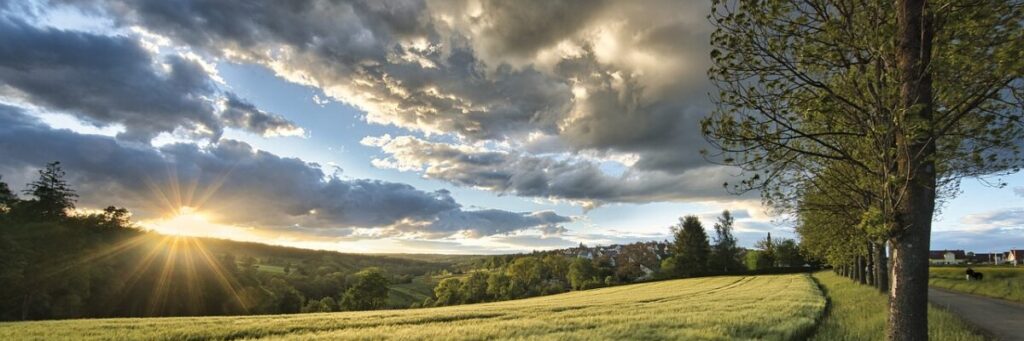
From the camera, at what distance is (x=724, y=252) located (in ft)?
405

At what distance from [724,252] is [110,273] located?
121345 millimetres

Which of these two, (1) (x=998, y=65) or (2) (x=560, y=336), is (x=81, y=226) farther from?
(1) (x=998, y=65)

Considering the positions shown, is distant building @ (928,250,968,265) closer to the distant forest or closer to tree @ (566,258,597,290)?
the distant forest

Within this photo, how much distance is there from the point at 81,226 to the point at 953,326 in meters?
93.2

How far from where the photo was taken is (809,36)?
911 cm

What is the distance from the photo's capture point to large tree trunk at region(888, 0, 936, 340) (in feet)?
26.8

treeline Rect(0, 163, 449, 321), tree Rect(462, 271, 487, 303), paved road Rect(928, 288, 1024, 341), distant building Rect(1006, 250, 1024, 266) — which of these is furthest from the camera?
distant building Rect(1006, 250, 1024, 266)

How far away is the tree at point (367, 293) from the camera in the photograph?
9875 centimetres

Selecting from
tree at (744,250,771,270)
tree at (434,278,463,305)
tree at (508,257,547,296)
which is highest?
tree at (744,250,771,270)

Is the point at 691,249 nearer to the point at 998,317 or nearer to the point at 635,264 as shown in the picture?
the point at 635,264

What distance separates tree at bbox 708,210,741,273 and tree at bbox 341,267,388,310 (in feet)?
254

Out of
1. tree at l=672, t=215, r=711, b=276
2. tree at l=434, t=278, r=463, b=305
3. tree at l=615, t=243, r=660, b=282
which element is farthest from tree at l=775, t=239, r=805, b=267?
tree at l=434, t=278, r=463, b=305

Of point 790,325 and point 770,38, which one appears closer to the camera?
point 770,38

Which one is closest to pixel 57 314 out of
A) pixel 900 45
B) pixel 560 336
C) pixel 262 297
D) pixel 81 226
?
pixel 81 226
